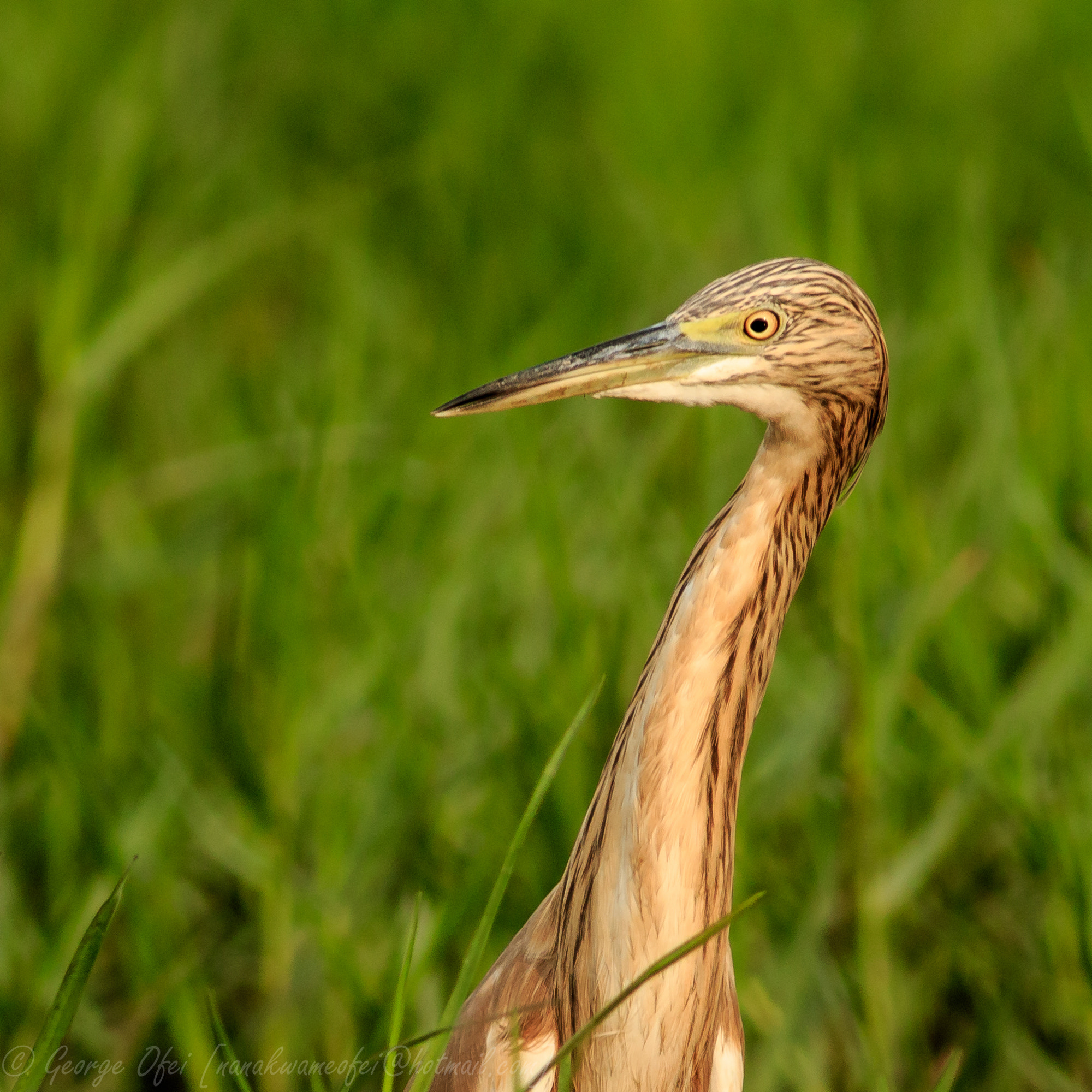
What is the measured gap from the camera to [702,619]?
126cm

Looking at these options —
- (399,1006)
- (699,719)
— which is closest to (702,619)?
(699,719)

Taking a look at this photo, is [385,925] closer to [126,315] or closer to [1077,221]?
[126,315]

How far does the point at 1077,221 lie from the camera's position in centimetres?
454

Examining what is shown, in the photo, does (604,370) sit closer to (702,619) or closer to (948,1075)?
(702,619)

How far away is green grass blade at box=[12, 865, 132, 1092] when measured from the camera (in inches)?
48.7

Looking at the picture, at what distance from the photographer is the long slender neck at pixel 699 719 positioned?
1.26 metres

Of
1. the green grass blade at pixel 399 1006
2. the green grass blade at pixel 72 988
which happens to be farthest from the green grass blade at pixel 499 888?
the green grass blade at pixel 72 988

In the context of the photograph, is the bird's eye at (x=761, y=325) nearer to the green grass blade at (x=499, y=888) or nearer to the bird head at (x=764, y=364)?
the bird head at (x=764, y=364)

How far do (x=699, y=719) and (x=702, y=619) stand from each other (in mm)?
84

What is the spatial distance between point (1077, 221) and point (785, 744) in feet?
9.96

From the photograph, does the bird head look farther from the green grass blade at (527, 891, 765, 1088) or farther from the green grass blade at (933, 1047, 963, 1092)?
the green grass blade at (933, 1047, 963, 1092)

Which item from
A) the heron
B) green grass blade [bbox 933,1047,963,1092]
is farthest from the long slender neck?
green grass blade [bbox 933,1047,963,1092]

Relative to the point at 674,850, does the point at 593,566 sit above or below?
below

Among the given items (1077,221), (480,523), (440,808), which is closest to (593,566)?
(480,523)
